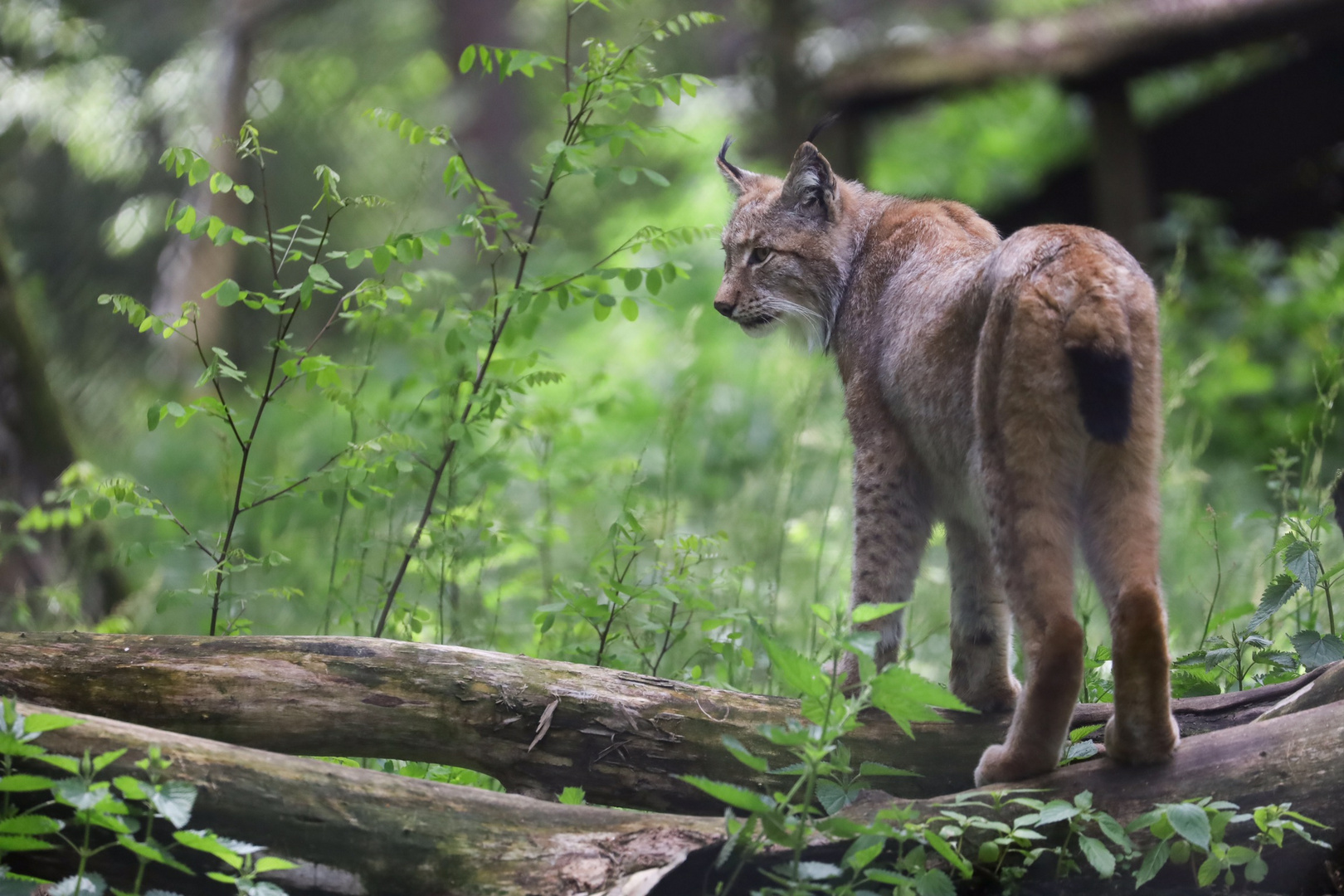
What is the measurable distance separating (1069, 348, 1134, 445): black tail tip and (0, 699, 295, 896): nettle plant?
1760mm

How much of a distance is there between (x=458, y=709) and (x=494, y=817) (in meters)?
0.45

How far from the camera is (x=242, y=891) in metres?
1.96

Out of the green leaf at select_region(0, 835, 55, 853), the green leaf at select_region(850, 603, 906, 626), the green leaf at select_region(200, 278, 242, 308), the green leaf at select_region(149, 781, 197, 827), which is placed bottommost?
the green leaf at select_region(0, 835, 55, 853)

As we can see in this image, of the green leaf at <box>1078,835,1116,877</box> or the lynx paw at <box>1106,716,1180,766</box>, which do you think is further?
the lynx paw at <box>1106,716,1180,766</box>

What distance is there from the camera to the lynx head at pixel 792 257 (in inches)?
148

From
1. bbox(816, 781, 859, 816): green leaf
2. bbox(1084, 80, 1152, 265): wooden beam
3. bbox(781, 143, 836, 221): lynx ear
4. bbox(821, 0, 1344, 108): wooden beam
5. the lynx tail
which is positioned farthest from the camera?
bbox(1084, 80, 1152, 265): wooden beam

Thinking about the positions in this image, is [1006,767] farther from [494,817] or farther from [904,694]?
[494,817]

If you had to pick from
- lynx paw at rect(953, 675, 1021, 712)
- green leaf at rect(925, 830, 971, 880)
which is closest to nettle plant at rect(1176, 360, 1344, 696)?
lynx paw at rect(953, 675, 1021, 712)

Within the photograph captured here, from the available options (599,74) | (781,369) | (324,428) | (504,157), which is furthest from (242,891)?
(504,157)

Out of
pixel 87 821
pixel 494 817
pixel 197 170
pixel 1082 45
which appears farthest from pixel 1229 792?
pixel 1082 45

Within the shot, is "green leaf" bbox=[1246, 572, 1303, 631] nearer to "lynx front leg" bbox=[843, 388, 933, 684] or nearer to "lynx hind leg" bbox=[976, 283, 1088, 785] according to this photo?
"lynx hind leg" bbox=[976, 283, 1088, 785]


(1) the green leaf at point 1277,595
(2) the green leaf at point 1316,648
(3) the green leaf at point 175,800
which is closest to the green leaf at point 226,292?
(3) the green leaf at point 175,800

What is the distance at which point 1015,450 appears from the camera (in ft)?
8.16

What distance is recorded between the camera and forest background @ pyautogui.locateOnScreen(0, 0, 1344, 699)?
10.9 feet
